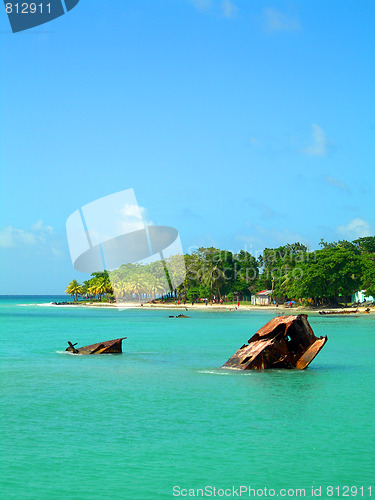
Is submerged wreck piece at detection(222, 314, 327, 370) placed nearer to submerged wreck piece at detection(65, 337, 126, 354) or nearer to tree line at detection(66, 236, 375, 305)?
submerged wreck piece at detection(65, 337, 126, 354)

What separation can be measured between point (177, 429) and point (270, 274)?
139m

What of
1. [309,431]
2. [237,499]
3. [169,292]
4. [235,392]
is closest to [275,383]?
[235,392]

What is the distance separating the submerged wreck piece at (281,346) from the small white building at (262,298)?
120 metres

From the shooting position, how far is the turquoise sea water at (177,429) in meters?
13.9

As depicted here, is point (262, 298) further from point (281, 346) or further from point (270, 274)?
point (281, 346)

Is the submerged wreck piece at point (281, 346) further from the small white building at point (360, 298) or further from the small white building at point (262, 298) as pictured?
the small white building at point (262, 298)

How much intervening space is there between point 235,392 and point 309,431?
6.29 m

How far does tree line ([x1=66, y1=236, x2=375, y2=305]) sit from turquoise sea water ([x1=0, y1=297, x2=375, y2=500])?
261 ft

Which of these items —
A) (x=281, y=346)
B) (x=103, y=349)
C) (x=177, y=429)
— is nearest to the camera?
(x=177, y=429)

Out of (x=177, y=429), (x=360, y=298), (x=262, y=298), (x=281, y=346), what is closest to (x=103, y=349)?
(x=281, y=346)

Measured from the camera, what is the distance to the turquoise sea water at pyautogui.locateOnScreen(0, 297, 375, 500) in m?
13.9

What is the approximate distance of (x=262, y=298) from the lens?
155875mm

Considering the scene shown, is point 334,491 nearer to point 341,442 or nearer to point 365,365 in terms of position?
point 341,442

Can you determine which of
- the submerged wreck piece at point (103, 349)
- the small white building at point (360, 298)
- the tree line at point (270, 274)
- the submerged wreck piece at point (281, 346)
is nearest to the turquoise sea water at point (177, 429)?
the submerged wreck piece at point (281, 346)
